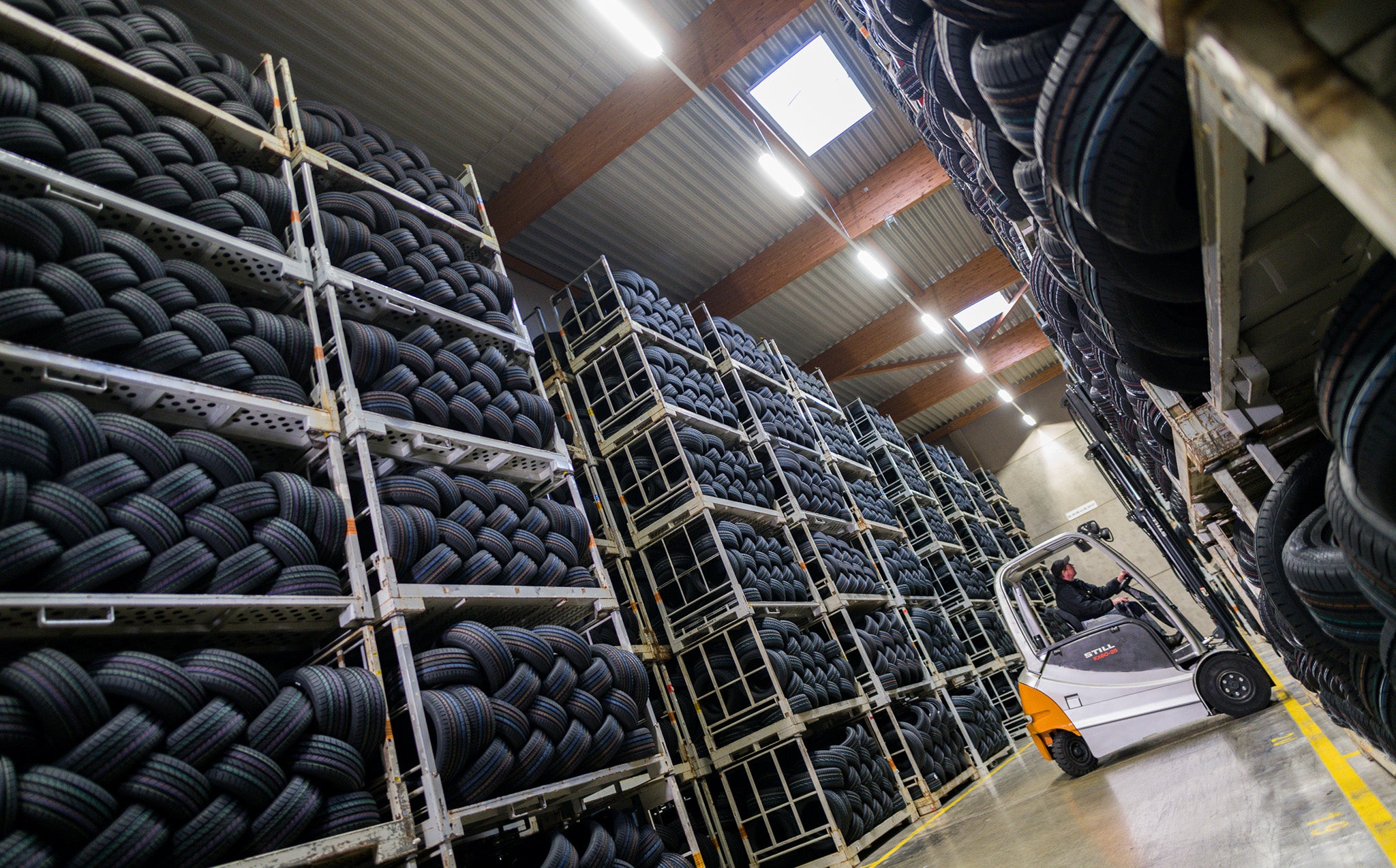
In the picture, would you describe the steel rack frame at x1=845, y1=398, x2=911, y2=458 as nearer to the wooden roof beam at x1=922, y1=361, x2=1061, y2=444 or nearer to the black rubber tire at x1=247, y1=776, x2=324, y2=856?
the wooden roof beam at x1=922, y1=361, x2=1061, y2=444

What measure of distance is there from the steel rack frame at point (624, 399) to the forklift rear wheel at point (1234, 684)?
586 cm

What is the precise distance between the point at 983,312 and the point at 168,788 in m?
20.0

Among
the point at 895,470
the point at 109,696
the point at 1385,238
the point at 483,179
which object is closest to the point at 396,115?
the point at 483,179

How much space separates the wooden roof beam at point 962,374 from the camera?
20.2 m

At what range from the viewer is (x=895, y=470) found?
15.9 m

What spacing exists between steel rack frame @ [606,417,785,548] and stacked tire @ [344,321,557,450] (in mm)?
2455

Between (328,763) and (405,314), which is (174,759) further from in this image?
(405,314)

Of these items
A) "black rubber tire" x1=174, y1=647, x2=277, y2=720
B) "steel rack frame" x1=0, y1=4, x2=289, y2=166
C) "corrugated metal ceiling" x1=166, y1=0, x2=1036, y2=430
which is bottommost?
"black rubber tire" x1=174, y1=647, x2=277, y2=720

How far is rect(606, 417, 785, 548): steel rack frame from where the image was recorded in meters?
8.70

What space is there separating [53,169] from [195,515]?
7.05ft

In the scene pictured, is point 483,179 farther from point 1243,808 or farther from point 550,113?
point 1243,808

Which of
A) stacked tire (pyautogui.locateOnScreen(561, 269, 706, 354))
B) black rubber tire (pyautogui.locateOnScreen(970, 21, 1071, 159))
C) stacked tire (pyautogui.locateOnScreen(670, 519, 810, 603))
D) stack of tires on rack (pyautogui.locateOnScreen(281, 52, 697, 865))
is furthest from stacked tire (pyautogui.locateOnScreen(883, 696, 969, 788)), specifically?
black rubber tire (pyautogui.locateOnScreen(970, 21, 1071, 159))

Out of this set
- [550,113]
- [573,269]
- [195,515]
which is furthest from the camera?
[573,269]

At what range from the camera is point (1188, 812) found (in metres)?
4.52
